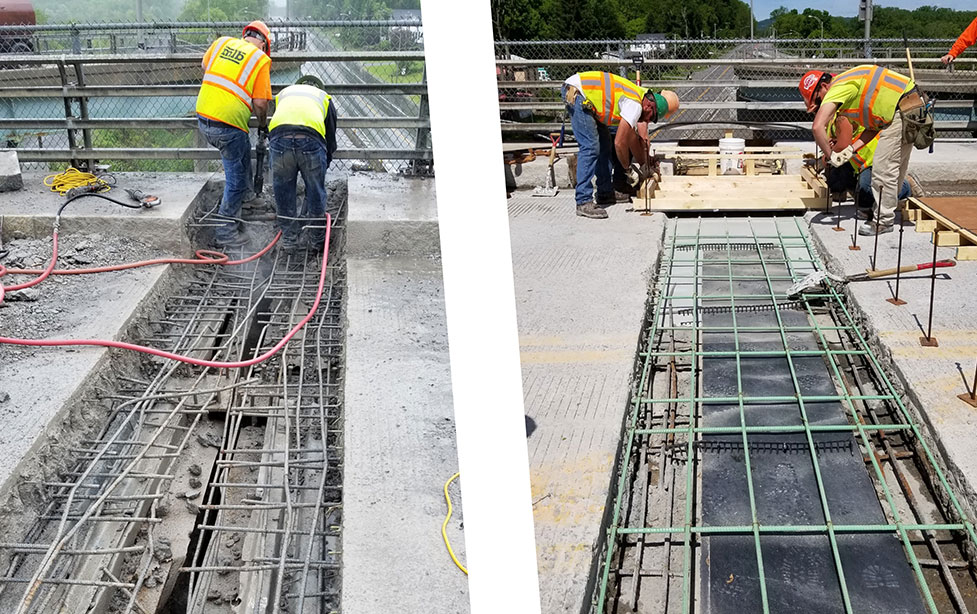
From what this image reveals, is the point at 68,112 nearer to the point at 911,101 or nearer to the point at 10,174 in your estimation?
the point at 10,174

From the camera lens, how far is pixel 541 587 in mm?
3010

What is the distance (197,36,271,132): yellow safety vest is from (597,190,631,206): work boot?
12.3 feet

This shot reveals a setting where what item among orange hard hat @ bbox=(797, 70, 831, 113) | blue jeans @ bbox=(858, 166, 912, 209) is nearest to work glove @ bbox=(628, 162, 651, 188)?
orange hard hat @ bbox=(797, 70, 831, 113)

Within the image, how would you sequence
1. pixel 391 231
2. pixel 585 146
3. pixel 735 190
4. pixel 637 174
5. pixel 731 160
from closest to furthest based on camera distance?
pixel 391 231
pixel 585 146
pixel 735 190
pixel 637 174
pixel 731 160

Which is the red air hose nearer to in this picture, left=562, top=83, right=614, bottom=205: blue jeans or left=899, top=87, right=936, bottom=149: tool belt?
left=562, top=83, right=614, bottom=205: blue jeans

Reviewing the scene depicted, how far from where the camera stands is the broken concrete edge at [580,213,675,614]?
3152mm

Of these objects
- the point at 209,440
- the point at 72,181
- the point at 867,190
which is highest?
the point at 72,181

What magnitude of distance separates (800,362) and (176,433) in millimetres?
3456

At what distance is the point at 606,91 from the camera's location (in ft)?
28.2

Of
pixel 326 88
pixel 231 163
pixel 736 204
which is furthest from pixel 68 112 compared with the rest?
pixel 736 204

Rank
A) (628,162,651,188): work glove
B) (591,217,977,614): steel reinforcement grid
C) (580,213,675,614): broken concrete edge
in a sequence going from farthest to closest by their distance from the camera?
(628,162,651,188): work glove
(591,217,977,614): steel reinforcement grid
(580,213,675,614): broken concrete edge

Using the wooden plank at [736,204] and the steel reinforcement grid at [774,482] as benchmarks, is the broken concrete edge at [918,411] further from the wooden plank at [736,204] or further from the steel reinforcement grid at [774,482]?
the wooden plank at [736,204]

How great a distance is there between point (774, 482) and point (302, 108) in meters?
4.20

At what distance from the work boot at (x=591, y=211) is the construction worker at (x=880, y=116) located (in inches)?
77.6
